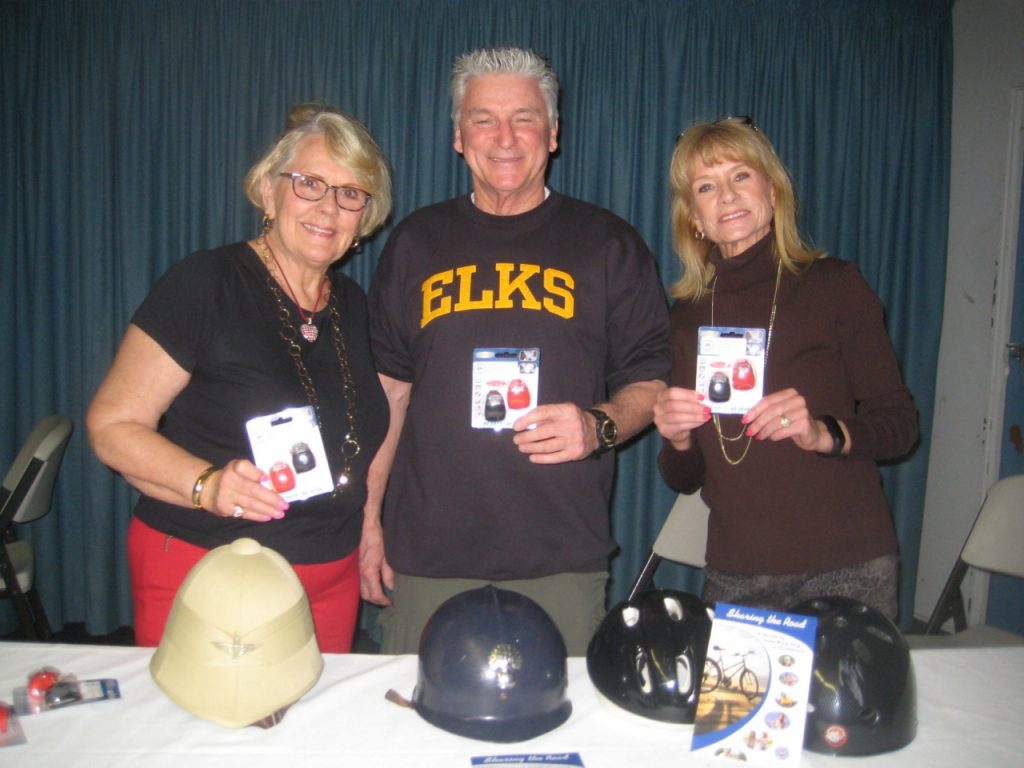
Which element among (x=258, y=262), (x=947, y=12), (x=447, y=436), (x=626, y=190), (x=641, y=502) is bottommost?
(x=641, y=502)

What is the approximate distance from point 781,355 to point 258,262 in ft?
5.11

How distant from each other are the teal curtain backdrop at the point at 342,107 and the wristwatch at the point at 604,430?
196 centimetres

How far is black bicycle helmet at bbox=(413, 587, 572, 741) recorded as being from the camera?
1348mm

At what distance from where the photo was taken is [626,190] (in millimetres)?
3760

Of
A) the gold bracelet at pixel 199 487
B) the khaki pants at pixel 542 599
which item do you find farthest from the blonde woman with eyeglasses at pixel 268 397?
the khaki pants at pixel 542 599

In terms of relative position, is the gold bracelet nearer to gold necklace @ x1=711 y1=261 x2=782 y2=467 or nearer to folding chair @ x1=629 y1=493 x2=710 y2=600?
gold necklace @ x1=711 y1=261 x2=782 y2=467

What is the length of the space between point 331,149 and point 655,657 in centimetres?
160

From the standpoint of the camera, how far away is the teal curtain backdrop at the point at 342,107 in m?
3.63

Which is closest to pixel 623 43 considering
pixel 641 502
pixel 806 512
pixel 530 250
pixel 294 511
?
pixel 530 250

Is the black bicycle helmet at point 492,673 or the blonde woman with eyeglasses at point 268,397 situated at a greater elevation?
the blonde woman with eyeglasses at point 268,397

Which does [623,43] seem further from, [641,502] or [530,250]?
[641,502]

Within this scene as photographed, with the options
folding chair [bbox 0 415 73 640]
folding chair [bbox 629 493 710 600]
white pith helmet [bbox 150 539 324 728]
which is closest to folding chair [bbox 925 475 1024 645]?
folding chair [bbox 629 493 710 600]

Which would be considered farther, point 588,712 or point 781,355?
point 781,355

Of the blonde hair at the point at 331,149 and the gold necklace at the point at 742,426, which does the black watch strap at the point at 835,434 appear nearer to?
the gold necklace at the point at 742,426
